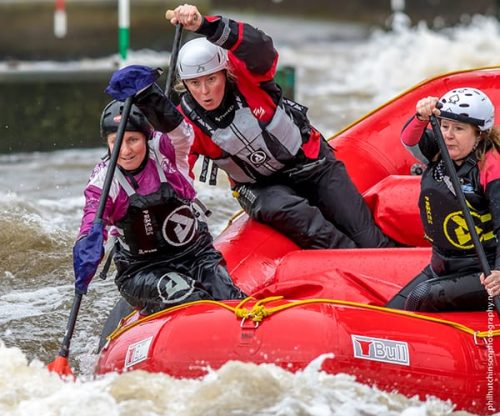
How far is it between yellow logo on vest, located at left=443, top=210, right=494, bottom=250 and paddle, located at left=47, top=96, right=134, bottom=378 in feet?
4.34

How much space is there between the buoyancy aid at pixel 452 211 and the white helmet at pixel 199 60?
111 cm

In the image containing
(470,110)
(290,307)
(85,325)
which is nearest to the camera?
(290,307)

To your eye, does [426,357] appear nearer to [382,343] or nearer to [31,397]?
A: [382,343]

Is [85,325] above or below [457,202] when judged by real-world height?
below

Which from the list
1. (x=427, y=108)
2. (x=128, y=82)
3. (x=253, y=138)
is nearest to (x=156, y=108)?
(x=128, y=82)

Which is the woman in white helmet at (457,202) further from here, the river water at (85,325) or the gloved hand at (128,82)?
the gloved hand at (128,82)

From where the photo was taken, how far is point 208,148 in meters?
5.61

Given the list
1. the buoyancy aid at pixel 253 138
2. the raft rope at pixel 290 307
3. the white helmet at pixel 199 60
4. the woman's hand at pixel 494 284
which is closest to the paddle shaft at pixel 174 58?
the white helmet at pixel 199 60

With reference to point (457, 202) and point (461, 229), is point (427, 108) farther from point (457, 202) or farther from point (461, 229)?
point (461, 229)

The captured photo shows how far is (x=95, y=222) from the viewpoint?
4637mm

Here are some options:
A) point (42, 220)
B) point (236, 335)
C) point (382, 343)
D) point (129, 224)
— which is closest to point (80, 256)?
point (129, 224)

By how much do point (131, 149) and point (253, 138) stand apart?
2.94 feet

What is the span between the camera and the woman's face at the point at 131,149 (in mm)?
4820

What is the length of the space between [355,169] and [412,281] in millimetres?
1507
